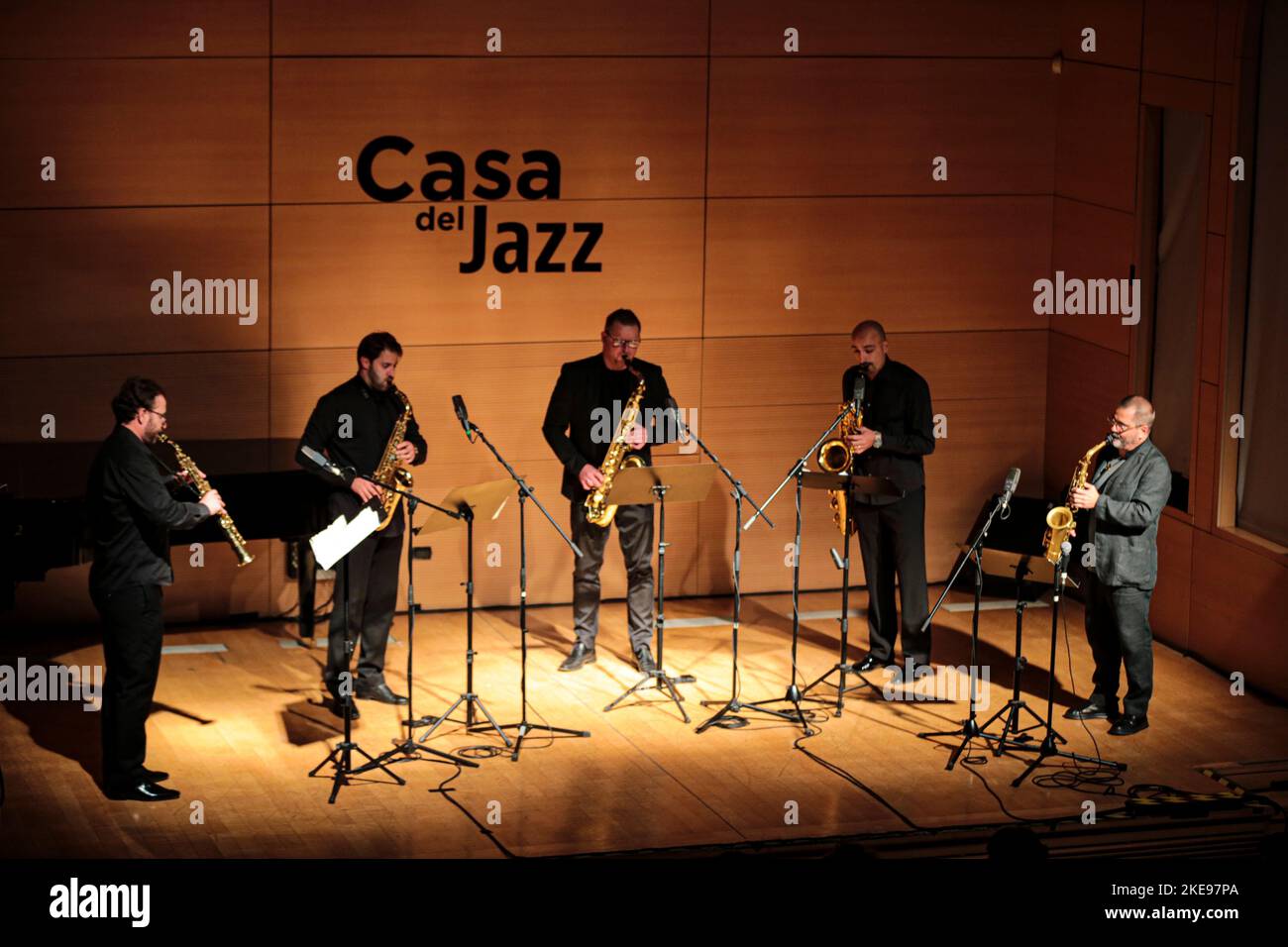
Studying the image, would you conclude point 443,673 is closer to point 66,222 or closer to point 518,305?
point 518,305

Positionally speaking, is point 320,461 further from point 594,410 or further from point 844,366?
point 844,366

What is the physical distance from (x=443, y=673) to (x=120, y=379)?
2.19 metres

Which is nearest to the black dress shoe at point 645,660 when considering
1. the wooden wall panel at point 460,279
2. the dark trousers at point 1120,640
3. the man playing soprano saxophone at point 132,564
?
the wooden wall panel at point 460,279

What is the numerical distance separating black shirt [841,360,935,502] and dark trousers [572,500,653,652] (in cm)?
111

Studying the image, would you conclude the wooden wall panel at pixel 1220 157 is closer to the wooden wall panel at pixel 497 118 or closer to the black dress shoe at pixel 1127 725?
the black dress shoe at pixel 1127 725

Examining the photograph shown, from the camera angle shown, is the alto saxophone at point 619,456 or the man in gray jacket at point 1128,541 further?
the alto saxophone at point 619,456

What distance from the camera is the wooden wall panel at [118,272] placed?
888 cm

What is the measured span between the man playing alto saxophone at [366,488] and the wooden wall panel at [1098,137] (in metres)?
4.02

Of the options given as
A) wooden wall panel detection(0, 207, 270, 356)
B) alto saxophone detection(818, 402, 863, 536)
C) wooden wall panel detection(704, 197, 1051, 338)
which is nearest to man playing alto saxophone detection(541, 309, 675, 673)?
alto saxophone detection(818, 402, 863, 536)

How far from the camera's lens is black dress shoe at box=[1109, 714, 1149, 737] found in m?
7.95

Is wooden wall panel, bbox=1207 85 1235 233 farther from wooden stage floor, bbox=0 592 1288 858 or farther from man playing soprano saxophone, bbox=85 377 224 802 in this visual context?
man playing soprano saxophone, bbox=85 377 224 802

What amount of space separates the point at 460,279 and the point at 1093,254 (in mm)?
3389

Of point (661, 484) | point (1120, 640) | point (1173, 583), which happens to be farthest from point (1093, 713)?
point (661, 484)
